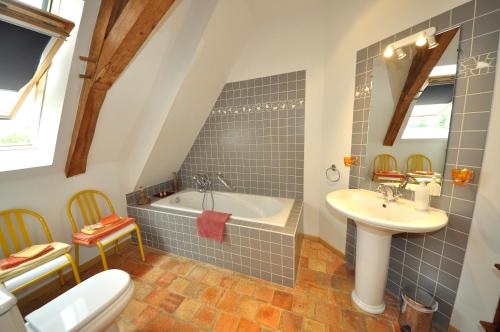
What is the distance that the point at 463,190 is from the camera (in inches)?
46.2

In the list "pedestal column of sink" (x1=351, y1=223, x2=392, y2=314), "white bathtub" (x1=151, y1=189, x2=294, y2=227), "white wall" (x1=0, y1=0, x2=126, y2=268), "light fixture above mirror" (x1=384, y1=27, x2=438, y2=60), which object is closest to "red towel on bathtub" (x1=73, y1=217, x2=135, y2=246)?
"white wall" (x1=0, y1=0, x2=126, y2=268)

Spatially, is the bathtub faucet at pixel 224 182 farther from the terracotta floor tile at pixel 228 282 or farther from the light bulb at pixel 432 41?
the light bulb at pixel 432 41

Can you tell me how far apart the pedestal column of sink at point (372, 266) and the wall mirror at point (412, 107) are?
510 millimetres

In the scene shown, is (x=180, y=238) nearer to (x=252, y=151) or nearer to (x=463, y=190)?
(x=252, y=151)

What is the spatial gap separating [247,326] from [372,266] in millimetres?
1063

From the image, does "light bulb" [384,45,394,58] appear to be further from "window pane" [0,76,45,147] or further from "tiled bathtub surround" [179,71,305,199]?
"window pane" [0,76,45,147]

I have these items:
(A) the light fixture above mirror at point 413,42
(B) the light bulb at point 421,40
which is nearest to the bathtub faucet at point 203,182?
(A) the light fixture above mirror at point 413,42

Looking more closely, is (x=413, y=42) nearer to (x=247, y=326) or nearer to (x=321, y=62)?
(x=321, y=62)

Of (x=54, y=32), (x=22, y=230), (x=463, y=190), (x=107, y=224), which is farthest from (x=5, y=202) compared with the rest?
(x=463, y=190)

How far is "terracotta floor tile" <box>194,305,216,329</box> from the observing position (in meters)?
1.44

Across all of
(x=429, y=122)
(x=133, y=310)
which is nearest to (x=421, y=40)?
(x=429, y=122)

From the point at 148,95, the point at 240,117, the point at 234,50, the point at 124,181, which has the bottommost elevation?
the point at 124,181

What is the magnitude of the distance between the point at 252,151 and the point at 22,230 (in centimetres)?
235

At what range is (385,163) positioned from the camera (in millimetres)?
1638
